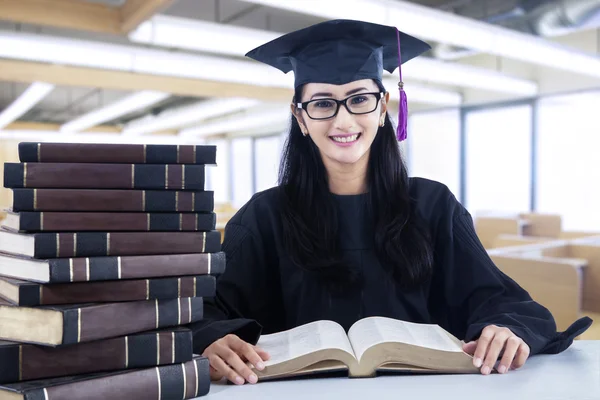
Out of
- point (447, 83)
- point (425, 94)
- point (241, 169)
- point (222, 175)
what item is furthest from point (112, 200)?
point (222, 175)

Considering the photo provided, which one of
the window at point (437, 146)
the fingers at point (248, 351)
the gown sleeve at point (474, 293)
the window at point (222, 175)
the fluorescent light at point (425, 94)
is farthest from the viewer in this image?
the window at point (222, 175)

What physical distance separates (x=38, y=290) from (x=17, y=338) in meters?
0.08

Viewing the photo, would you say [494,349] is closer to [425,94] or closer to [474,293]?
[474,293]

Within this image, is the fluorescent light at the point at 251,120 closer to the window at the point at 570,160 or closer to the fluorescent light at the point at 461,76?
the fluorescent light at the point at 461,76

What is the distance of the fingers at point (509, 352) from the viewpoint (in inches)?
38.6

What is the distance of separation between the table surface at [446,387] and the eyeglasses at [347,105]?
744 mm

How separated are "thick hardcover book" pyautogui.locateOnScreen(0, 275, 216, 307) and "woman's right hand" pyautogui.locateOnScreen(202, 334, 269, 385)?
0.18 metres

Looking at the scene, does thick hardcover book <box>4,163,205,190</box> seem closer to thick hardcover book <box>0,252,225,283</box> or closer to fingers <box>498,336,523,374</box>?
thick hardcover book <box>0,252,225,283</box>

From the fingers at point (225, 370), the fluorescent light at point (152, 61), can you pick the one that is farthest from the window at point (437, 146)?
the fingers at point (225, 370)

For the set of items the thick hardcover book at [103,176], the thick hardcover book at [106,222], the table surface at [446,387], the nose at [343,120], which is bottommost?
the table surface at [446,387]

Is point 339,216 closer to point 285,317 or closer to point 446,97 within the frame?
point 285,317

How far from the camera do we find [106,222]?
80 cm

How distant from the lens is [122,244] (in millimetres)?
801

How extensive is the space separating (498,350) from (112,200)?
2.36 ft
